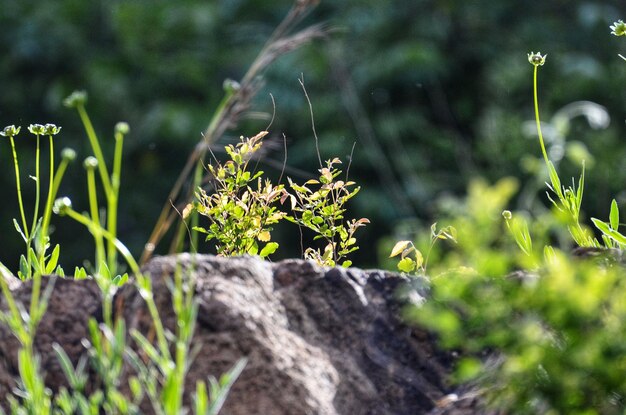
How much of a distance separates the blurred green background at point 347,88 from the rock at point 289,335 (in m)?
8.46

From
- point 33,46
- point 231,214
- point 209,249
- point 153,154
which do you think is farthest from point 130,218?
point 231,214

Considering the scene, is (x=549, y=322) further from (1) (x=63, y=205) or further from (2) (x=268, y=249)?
Result: (2) (x=268, y=249)

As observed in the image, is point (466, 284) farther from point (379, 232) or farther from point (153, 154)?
point (153, 154)

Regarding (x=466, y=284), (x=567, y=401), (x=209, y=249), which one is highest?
(x=466, y=284)

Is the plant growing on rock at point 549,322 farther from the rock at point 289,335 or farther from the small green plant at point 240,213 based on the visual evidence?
the small green plant at point 240,213

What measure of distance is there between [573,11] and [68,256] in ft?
21.5

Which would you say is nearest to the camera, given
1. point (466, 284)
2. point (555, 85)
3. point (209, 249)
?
point (466, 284)

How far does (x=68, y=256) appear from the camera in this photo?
1347 cm

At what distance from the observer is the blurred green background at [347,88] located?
11680 mm

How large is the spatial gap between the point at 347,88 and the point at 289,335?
10746 millimetres

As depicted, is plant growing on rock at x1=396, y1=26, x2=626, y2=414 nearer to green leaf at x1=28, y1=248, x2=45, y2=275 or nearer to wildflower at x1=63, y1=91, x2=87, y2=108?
wildflower at x1=63, y1=91, x2=87, y2=108

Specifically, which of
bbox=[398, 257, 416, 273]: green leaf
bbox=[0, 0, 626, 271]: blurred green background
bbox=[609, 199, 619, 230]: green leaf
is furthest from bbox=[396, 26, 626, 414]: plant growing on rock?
bbox=[0, 0, 626, 271]: blurred green background

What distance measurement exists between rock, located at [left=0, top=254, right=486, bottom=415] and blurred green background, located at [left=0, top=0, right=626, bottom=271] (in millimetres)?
8457

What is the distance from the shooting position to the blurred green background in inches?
460
